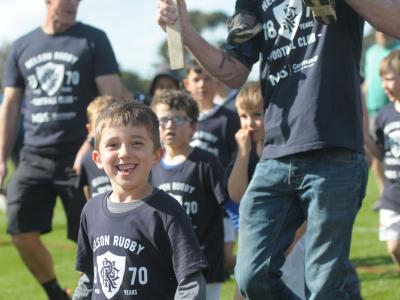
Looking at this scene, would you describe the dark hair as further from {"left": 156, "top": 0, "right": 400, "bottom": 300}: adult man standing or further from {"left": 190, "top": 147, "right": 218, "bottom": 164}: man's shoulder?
{"left": 156, "top": 0, "right": 400, "bottom": 300}: adult man standing

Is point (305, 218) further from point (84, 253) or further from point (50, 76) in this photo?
point (50, 76)

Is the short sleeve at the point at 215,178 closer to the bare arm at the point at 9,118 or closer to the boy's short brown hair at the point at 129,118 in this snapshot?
the boy's short brown hair at the point at 129,118

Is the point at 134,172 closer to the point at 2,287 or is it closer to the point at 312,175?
the point at 312,175

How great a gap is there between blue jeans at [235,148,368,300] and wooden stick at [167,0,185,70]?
65cm

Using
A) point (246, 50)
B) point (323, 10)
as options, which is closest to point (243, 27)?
point (246, 50)

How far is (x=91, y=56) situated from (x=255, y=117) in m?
1.97

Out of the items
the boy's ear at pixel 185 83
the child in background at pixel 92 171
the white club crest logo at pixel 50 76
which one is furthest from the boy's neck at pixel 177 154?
the boy's ear at pixel 185 83

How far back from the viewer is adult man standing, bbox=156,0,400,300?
411 centimetres

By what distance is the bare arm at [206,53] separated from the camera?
4188mm

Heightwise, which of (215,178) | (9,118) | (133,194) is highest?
(133,194)

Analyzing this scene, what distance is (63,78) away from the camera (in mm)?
7168

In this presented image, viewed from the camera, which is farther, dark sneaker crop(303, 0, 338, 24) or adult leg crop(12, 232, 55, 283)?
adult leg crop(12, 232, 55, 283)

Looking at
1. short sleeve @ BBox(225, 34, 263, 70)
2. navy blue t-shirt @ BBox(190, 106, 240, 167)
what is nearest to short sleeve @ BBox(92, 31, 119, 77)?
navy blue t-shirt @ BBox(190, 106, 240, 167)

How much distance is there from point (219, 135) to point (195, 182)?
A: 184 cm
